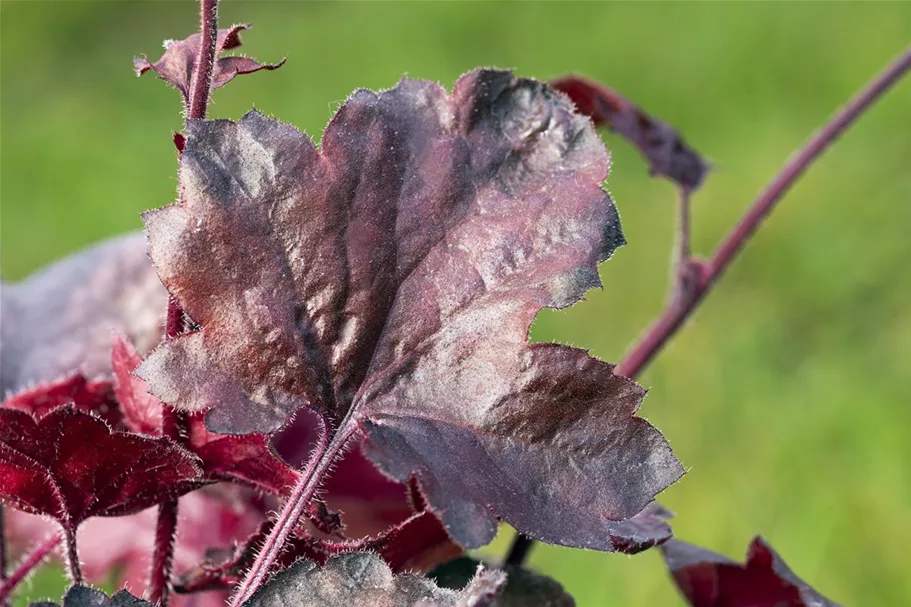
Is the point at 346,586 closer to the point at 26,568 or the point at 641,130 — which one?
the point at 26,568

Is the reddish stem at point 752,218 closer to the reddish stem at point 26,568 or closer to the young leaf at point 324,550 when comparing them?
the young leaf at point 324,550

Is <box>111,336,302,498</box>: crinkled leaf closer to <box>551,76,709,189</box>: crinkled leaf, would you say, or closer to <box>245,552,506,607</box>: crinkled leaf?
<box>245,552,506,607</box>: crinkled leaf

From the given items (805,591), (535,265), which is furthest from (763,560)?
(535,265)

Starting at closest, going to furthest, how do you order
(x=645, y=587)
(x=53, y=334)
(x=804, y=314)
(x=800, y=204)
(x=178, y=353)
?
(x=178, y=353), (x=53, y=334), (x=645, y=587), (x=804, y=314), (x=800, y=204)

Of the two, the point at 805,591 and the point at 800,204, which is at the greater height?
the point at 800,204

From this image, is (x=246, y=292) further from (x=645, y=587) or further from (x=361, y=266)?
(x=645, y=587)

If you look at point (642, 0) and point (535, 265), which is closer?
point (535, 265)

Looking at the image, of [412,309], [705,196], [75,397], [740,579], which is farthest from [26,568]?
[705,196]
